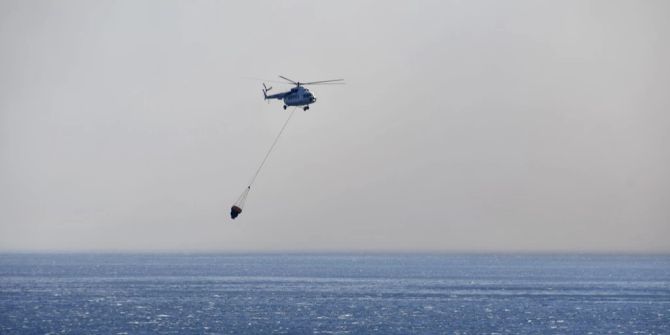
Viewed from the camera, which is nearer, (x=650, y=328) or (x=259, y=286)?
(x=650, y=328)

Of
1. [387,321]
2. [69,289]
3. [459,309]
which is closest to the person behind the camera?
[387,321]

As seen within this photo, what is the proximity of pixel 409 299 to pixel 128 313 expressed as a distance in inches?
1504

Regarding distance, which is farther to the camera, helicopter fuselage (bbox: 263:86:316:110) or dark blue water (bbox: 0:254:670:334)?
dark blue water (bbox: 0:254:670:334)

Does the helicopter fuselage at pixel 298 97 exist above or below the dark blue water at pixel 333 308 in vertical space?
above

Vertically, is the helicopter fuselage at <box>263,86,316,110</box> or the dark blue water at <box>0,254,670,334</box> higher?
the helicopter fuselage at <box>263,86,316,110</box>

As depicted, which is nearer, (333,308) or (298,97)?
(298,97)

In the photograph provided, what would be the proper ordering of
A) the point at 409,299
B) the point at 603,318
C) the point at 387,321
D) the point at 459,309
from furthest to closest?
the point at 409,299 → the point at 459,309 → the point at 603,318 → the point at 387,321

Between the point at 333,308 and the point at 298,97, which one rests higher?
the point at 298,97

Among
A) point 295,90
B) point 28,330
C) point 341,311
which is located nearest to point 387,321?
point 341,311

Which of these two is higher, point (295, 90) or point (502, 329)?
point (295, 90)

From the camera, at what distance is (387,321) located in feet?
298

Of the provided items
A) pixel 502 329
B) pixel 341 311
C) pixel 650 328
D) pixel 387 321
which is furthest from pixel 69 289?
pixel 650 328

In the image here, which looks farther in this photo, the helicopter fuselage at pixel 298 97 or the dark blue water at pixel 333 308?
the dark blue water at pixel 333 308

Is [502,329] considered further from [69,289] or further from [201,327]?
[69,289]
